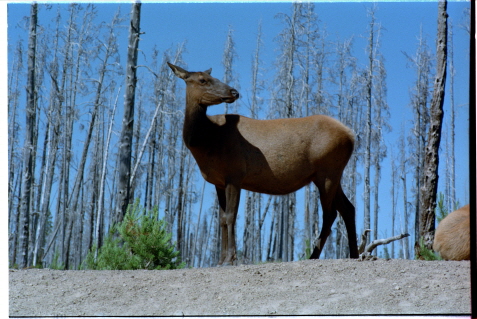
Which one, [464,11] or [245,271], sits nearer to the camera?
[245,271]

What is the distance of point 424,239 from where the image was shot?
6.94 m

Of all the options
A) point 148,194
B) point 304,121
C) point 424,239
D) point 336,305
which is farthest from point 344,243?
point 336,305

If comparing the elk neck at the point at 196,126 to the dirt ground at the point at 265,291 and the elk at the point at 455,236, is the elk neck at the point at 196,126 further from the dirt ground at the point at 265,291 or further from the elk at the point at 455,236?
the elk at the point at 455,236

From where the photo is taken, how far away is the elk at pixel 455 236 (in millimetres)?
4789

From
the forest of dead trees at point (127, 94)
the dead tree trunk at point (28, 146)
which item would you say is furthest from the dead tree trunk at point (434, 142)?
the dead tree trunk at point (28, 146)

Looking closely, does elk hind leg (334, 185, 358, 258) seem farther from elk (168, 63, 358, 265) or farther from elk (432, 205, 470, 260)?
elk (432, 205, 470, 260)

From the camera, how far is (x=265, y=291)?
15.1 ft

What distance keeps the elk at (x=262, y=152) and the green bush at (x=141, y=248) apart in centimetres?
104

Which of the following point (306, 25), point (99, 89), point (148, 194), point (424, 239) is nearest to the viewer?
point (424, 239)

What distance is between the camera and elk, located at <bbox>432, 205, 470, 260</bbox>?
189 inches

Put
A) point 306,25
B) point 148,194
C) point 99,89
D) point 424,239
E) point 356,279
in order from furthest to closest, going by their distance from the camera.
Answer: point 148,194 < point 99,89 < point 306,25 < point 424,239 < point 356,279

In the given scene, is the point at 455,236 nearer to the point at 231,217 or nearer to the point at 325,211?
the point at 325,211

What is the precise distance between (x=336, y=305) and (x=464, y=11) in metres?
3.50

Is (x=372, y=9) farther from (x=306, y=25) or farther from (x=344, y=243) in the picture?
(x=344, y=243)
